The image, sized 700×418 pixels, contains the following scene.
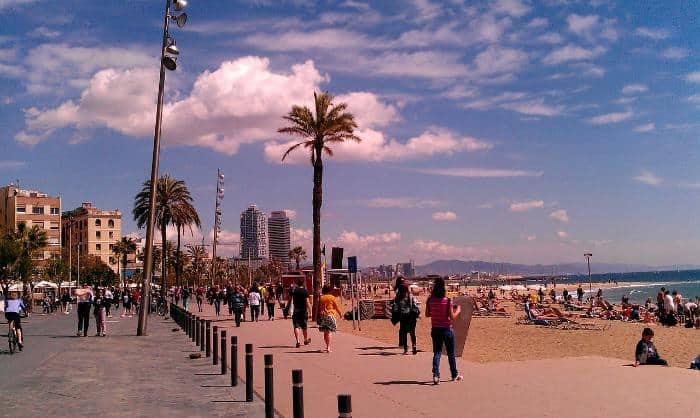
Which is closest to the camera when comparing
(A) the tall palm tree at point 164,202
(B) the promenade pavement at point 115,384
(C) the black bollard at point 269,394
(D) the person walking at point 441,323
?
(C) the black bollard at point 269,394

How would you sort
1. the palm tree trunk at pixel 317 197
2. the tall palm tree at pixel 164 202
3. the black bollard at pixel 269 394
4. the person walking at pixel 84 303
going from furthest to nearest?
the tall palm tree at pixel 164 202 → the palm tree trunk at pixel 317 197 → the person walking at pixel 84 303 → the black bollard at pixel 269 394

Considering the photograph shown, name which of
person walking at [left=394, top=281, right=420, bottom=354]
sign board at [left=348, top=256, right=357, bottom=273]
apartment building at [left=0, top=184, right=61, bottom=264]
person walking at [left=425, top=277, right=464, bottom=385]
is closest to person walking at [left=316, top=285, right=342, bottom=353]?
person walking at [left=394, top=281, right=420, bottom=354]

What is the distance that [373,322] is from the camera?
3080cm

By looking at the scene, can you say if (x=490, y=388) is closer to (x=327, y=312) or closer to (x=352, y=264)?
(x=327, y=312)

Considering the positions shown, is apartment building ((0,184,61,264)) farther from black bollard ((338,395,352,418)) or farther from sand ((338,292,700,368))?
black bollard ((338,395,352,418))

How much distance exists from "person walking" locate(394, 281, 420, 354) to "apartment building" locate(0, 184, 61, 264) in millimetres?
97203

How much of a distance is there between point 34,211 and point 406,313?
102 meters

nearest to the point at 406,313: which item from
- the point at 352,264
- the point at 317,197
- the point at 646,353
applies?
the point at 646,353

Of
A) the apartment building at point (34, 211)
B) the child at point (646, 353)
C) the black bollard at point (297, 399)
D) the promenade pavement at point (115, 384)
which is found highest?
the apartment building at point (34, 211)

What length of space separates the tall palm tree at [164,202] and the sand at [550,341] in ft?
67.9

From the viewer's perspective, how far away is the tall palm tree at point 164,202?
47.3 meters

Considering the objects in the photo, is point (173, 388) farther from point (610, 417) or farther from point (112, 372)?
point (610, 417)

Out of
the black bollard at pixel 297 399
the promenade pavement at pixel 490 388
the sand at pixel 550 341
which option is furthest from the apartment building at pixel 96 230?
the black bollard at pixel 297 399

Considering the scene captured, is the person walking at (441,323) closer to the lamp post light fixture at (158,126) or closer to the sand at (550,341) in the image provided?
the sand at (550,341)
